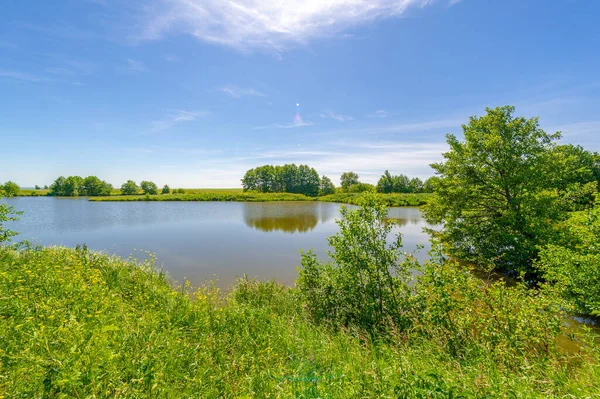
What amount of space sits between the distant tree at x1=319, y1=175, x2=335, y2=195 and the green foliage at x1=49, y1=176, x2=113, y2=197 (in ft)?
251

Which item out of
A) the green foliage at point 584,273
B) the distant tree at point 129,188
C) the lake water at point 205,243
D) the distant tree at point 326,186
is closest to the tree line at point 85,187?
the distant tree at point 129,188

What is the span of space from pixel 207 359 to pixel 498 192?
15622mm

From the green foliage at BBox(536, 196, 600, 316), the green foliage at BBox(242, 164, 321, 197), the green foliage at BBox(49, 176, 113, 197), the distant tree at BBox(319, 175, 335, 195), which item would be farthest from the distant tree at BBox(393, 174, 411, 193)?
the green foliage at BBox(49, 176, 113, 197)

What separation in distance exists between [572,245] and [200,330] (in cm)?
1467

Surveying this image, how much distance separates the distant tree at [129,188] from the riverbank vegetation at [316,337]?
93.0 metres

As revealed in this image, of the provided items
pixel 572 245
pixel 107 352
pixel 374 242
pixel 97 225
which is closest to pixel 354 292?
pixel 374 242

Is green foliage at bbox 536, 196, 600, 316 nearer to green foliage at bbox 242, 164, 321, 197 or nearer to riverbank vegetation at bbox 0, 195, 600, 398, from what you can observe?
riverbank vegetation at bbox 0, 195, 600, 398

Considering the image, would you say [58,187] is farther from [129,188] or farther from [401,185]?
[401,185]

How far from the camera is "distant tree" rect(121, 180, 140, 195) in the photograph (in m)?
85.1

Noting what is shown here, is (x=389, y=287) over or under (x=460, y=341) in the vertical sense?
over

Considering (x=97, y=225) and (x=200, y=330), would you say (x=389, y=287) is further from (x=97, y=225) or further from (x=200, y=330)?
(x=97, y=225)

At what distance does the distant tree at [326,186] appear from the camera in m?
85.6

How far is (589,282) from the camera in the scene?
6.26 m

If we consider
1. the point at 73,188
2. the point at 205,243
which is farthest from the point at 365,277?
the point at 73,188
